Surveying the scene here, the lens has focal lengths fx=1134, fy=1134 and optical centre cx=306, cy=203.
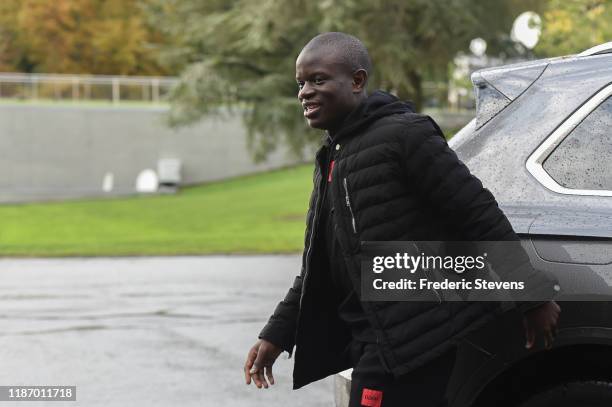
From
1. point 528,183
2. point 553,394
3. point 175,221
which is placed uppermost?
point 528,183

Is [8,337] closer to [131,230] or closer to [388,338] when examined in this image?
[388,338]

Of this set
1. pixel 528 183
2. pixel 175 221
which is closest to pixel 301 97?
pixel 528 183

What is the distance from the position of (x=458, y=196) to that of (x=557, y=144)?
0.53 metres

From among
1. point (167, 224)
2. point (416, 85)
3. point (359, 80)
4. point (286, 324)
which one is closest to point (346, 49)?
point (359, 80)

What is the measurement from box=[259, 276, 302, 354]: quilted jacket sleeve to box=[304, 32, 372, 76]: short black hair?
2.42 ft

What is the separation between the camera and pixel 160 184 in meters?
44.3

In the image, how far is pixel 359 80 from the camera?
3.52 meters

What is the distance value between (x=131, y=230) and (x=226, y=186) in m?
17.9

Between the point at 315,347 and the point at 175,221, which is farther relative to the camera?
the point at 175,221

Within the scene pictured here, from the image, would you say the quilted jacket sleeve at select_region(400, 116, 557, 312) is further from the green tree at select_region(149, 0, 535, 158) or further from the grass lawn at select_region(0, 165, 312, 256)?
the green tree at select_region(149, 0, 535, 158)

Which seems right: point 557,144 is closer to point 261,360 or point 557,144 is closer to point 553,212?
point 553,212

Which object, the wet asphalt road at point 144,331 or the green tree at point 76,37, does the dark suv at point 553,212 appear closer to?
the wet asphalt road at point 144,331

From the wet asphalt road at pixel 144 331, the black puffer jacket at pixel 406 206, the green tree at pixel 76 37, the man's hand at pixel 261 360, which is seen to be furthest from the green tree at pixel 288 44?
the green tree at pixel 76 37

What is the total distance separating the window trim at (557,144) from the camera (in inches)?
142
